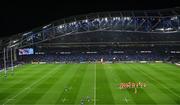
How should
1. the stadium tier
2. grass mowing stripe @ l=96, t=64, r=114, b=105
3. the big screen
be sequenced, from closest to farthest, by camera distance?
grass mowing stripe @ l=96, t=64, r=114, b=105 < the stadium tier < the big screen

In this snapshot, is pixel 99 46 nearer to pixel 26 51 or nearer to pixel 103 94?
pixel 26 51

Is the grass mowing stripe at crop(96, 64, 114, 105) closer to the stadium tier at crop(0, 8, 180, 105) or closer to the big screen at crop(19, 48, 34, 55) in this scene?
the stadium tier at crop(0, 8, 180, 105)

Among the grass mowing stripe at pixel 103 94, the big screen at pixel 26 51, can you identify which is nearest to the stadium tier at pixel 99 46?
the big screen at pixel 26 51

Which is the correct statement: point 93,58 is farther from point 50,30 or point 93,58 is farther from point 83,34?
point 50,30

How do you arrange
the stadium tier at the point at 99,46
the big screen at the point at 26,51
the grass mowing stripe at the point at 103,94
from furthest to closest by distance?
the big screen at the point at 26,51 < the stadium tier at the point at 99,46 < the grass mowing stripe at the point at 103,94

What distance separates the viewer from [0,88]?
5078 centimetres

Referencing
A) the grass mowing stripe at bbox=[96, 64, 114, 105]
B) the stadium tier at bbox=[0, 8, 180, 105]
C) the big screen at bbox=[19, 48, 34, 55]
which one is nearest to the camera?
the grass mowing stripe at bbox=[96, 64, 114, 105]

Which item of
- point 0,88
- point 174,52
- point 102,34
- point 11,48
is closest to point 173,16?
point 174,52

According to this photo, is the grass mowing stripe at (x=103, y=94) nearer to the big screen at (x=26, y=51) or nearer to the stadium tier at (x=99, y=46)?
the stadium tier at (x=99, y=46)

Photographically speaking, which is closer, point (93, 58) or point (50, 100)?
point (50, 100)

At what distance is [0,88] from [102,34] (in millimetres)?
92895

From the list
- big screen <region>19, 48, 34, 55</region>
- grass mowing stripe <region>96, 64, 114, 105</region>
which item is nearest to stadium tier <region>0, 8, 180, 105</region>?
big screen <region>19, 48, 34, 55</region>

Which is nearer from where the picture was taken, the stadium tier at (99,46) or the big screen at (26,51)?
the stadium tier at (99,46)

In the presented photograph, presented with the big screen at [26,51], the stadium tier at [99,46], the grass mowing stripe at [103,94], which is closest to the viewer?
the grass mowing stripe at [103,94]
